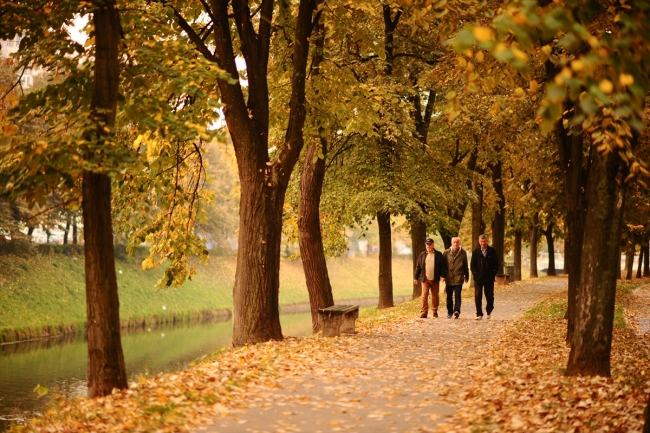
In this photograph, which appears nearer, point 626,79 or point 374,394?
point 626,79

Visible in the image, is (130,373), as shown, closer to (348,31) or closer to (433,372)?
(348,31)

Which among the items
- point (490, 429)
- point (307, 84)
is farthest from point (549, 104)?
point (307, 84)

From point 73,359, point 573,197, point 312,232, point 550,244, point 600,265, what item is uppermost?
point 573,197

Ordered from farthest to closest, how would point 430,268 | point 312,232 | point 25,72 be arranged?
point 25,72
point 430,268
point 312,232

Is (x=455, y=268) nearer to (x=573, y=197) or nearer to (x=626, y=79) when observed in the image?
(x=573, y=197)

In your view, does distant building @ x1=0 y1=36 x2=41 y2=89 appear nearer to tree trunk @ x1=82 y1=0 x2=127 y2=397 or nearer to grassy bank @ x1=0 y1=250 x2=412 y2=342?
tree trunk @ x1=82 y1=0 x2=127 y2=397

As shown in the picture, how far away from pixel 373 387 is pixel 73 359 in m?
19.9

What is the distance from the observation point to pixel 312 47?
15.7 meters

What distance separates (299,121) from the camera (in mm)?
13625

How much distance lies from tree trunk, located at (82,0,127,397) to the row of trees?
2 cm

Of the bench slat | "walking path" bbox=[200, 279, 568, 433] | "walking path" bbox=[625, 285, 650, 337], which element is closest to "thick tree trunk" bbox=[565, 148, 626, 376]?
"walking path" bbox=[200, 279, 568, 433]

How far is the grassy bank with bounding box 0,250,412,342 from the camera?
34.2 m

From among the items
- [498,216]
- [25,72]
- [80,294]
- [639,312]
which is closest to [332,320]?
[639,312]

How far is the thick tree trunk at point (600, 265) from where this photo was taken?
30.7 feet
